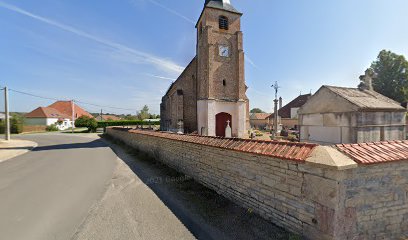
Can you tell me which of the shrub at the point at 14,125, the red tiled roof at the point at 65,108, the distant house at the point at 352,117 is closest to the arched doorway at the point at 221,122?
the distant house at the point at 352,117

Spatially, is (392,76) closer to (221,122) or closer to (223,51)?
(223,51)

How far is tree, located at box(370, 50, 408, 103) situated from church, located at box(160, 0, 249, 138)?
32.3 m

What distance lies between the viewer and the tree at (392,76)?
111 feet

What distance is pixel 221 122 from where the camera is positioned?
59.6 ft

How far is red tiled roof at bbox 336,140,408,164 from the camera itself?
351 cm

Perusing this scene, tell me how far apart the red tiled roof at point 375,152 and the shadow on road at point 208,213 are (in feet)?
6.10

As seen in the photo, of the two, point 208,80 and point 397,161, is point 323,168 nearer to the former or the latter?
point 397,161

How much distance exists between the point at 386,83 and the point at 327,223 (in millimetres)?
43875

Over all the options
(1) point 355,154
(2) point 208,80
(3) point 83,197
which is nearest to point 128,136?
(2) point 208,80

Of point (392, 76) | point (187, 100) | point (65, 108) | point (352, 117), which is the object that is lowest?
point (352, 117)

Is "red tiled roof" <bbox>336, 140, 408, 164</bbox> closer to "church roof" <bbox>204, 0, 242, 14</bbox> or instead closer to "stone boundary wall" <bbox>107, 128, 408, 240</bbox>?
"stone boundary wall" <bbox>107, 128, 408, 240</bbox>

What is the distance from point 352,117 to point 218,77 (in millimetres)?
10089

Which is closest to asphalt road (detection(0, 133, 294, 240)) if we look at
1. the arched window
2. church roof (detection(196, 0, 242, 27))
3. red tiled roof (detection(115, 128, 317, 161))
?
red tiled roof (detection(115, 128, 317, 161))

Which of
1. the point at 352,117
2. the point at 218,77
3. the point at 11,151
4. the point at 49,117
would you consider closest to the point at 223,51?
the point at 218,77
